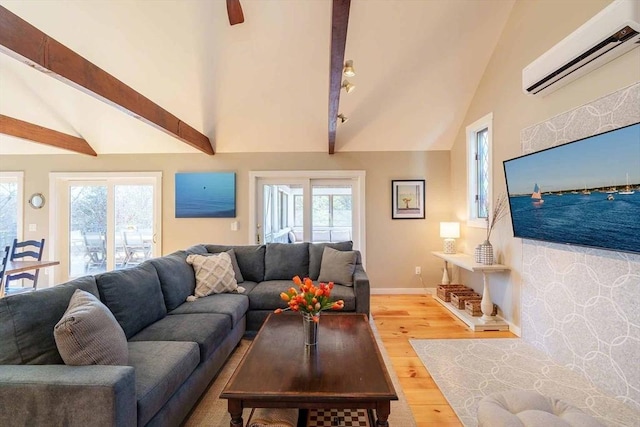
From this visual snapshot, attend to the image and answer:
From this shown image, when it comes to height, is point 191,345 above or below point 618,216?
below

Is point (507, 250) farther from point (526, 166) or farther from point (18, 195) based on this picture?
point (18, 195)

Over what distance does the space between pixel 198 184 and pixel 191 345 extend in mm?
3288

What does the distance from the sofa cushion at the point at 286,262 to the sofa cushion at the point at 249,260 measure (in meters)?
0.06

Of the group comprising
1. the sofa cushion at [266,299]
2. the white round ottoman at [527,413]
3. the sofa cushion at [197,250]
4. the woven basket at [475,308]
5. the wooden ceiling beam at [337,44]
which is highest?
the wooden ceiling beam at [337,44]

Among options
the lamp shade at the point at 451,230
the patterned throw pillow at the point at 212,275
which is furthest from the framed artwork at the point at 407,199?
the patterned throw pillow at the point at 212,275

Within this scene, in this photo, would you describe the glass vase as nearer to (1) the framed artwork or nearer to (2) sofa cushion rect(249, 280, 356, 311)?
(2) sofa cushion rect(249, 280, 356, 311)

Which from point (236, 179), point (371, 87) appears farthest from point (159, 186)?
point (371, 87)

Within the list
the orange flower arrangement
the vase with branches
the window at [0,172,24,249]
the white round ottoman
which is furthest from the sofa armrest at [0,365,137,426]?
the window at [0,172,24,249]

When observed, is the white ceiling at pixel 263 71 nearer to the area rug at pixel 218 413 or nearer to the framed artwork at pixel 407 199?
the framed artwork at pixel 407 199

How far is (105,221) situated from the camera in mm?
4836

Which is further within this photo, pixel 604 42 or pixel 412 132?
pixel 412 132

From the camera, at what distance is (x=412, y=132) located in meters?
4.41

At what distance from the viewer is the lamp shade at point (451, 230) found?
418cm

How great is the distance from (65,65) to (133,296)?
1.73m
